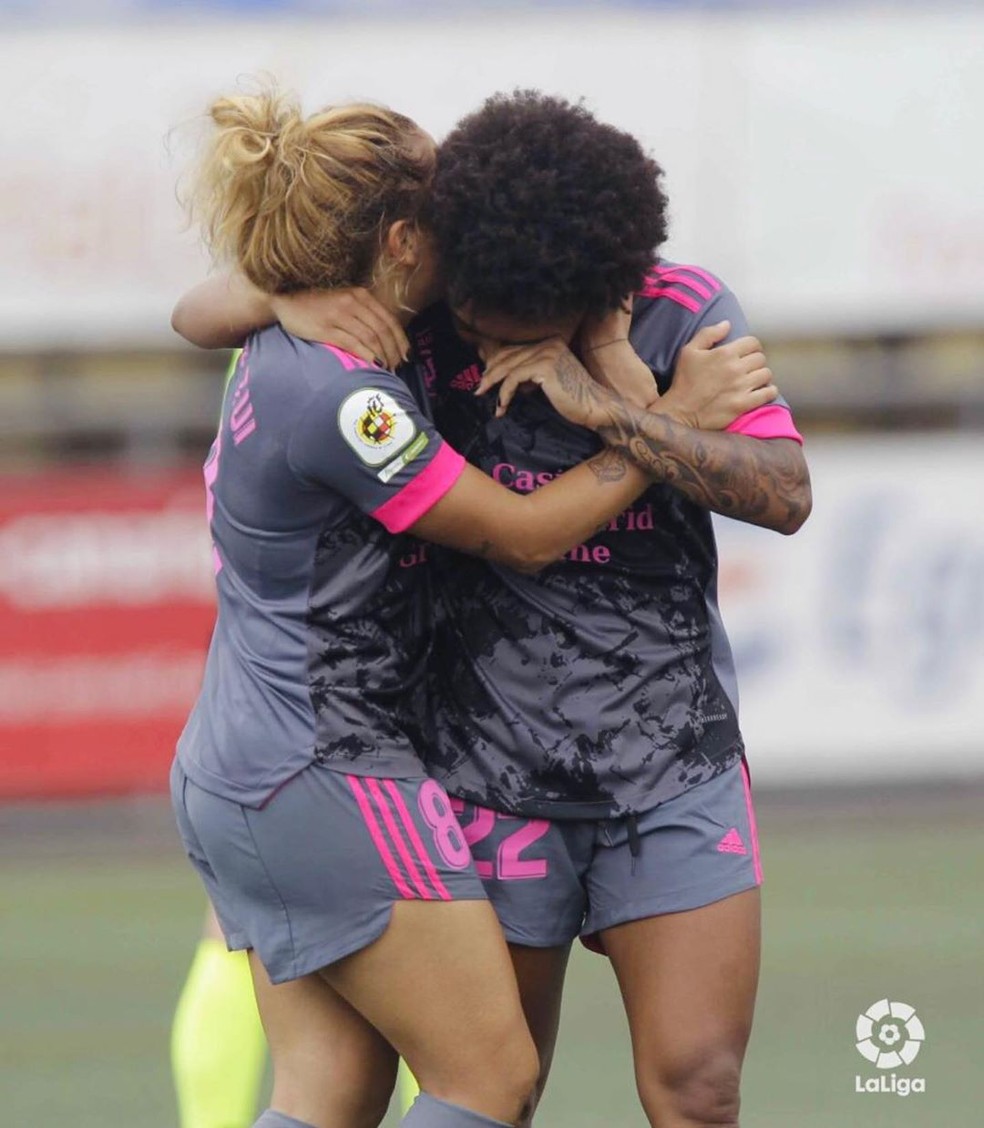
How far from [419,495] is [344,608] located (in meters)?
0.22

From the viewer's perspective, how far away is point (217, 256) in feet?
11.6

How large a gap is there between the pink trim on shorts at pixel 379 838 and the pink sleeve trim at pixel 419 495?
40cm

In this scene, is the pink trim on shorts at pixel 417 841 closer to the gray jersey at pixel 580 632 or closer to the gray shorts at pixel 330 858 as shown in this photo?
the gray shorts at pixel 330 858

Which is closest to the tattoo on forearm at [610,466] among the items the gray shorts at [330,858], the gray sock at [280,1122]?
the gray shorts at [330,858]

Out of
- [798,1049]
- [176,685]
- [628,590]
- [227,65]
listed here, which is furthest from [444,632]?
[227,65]

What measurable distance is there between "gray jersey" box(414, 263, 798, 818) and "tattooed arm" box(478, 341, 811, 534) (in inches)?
3.3

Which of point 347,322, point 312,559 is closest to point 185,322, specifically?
point 347,322

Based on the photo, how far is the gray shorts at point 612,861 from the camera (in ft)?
11.7

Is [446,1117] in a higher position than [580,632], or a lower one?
lower

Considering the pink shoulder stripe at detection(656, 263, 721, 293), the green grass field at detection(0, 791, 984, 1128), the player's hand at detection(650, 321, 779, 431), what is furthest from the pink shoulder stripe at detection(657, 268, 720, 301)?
the green grass field at detection(0, 791, 984, 1128)

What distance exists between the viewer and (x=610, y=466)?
11.4 feet

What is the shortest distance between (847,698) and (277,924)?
5.70m

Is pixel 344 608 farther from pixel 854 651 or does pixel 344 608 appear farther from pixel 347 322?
pixel 854 651

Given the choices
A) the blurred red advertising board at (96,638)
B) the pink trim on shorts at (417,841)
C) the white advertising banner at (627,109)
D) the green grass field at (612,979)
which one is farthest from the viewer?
the white advertising banner at (627,109)
